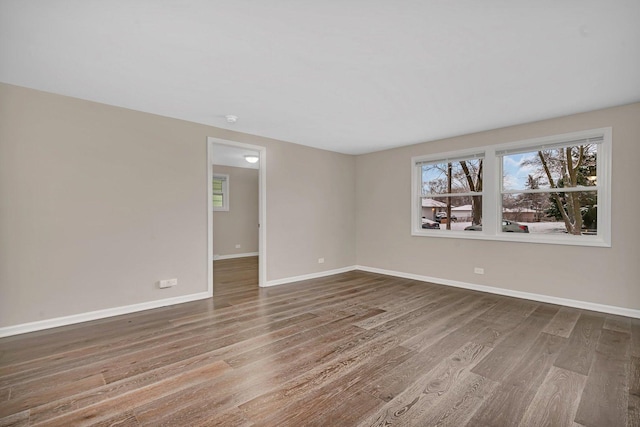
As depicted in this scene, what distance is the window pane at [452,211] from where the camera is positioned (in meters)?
4.78

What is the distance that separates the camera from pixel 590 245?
144 inches

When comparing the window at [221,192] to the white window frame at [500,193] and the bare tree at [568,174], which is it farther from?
the bare tree at [568,174]

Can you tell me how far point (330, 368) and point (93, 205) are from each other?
3086mm

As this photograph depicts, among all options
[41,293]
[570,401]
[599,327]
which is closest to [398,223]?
[599,327]

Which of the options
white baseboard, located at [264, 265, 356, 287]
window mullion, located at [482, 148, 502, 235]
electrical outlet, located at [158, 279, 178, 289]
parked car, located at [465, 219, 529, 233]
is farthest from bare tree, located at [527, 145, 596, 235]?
electrical outlet, located at [158, 279, 178, 289]

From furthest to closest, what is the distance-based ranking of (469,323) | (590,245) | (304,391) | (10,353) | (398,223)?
(398,223) < (590,245) < (469,323) < (10,353) < (304,391)

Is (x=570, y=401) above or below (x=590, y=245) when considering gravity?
below

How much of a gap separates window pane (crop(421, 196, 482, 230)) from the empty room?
0.03 m

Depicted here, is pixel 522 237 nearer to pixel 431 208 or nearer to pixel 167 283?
pixel 431 208

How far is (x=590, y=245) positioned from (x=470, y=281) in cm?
155

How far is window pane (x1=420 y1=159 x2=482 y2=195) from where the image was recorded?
477 centimetres

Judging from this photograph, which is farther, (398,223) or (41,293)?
(398,223)

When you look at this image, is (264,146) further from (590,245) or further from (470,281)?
(590,245)

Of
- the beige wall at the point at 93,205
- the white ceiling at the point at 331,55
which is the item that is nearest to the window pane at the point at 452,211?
the white ceiling at the point at 331,55
